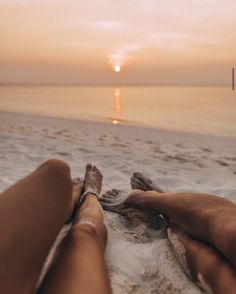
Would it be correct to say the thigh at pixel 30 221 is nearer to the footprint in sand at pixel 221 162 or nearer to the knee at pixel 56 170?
the knee at pixel 56 170

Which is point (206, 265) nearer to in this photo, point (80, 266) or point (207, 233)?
point (207, 233)

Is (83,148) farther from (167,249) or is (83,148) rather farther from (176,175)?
(167,249)

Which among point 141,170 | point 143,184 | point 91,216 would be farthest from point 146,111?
point 91,216

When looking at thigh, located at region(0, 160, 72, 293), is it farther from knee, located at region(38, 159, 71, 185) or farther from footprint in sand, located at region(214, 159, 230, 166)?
footprint in sand, located at region(214, 159, 230, 166)

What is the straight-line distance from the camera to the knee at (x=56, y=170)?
1436mm

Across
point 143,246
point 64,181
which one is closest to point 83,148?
point 143,246

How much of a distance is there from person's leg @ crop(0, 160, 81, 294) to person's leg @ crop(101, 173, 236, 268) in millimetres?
636

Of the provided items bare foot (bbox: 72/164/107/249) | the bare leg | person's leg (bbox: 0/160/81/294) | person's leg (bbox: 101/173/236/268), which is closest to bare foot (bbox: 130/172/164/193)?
bare foot (bbox: 72/164/107/249)

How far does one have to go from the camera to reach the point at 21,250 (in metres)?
1.16

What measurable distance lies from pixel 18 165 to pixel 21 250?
3529 mm

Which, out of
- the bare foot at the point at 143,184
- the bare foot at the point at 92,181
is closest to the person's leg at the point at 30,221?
the bare foot at the point at 92,181

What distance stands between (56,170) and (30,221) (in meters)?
0.27

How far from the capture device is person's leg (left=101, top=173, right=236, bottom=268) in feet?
4.71

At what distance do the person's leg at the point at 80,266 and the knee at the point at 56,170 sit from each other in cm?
27
